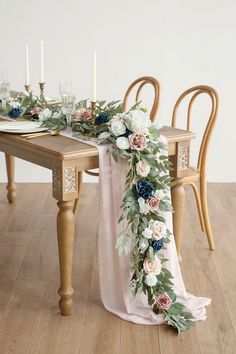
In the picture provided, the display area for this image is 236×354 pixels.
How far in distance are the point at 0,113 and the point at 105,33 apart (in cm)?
160

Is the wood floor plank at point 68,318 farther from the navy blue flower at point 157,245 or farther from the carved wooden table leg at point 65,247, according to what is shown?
the navy blue flower at point 157,245

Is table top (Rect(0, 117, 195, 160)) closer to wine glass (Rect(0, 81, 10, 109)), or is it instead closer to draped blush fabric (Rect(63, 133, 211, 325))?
draped blush fabric (Rect(63, 133, 211, 325))

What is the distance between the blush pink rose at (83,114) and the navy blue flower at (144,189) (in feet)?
1.59

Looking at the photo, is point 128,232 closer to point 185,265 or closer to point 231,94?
point 185,265

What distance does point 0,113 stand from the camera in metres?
3.35

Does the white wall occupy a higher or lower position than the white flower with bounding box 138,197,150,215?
higher

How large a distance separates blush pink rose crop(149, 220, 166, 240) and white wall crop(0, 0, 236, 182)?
79.5 inches

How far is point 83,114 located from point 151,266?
0.78 meters

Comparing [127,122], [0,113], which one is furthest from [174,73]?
[127,122]

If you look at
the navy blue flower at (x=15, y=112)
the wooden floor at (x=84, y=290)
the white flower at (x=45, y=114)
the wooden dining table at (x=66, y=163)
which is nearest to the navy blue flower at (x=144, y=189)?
the wooden dining table at (x=66, y=163)

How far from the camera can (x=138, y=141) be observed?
268cm

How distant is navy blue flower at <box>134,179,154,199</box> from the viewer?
2682mm

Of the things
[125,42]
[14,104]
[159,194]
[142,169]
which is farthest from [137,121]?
[125,42]

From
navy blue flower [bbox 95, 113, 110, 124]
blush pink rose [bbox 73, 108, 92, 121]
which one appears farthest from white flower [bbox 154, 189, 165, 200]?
blush pink rose [bbox 73, 108, 92, 121]
